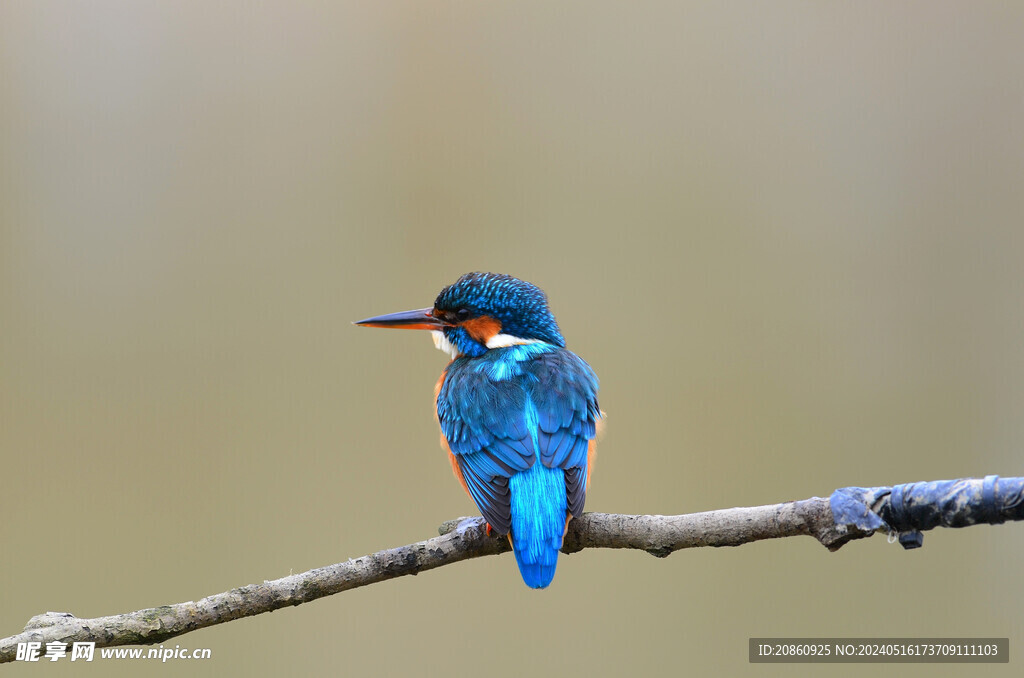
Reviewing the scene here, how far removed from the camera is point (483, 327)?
85.4 inches

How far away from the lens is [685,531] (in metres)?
1.41

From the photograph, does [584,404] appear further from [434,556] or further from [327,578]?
[327,578]

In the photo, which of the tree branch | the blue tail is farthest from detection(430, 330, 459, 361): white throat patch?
the tree branch

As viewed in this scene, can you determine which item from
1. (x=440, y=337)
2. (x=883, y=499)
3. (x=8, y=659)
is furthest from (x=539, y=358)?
(x=8, y=659)

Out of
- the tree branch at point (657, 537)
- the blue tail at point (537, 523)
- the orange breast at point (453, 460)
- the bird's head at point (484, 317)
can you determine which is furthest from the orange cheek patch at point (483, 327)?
the tree branch at point (657, 537)

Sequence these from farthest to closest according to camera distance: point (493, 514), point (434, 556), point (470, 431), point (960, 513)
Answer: point (470, 431), point (493, 514), point (434, 556), point (960, 513)

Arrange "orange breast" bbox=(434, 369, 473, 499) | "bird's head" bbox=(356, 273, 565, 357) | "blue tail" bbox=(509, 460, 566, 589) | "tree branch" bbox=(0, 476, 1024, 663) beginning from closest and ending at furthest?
"tree branch" bbox=(0, 476, 1024, 663), "blue tail" bbox=(509, 460, 566, 589), "orange breast" bbox=(434, 369, 473, 499), "bird's head" bbox=(356, 273, 565, 357)

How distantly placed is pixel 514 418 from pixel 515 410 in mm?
27

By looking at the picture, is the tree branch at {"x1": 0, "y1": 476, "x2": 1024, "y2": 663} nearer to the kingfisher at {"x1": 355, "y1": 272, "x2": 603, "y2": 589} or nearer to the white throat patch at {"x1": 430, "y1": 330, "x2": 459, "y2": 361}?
the kingfisher at {"x1": 355, "y1": 272, "x2": 603, "y2": 589}

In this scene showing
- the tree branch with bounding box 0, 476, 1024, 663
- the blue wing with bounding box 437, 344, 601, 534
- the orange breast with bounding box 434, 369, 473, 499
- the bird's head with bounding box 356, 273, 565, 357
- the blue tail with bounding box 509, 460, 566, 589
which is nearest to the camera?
the tree branch with bounding box 0, 476, 1024, 663

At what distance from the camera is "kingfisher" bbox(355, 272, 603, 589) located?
63.7 inches

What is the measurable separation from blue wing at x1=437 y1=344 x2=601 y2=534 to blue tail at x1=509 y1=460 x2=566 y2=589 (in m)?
0.02

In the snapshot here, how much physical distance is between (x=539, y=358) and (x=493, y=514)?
51 cm

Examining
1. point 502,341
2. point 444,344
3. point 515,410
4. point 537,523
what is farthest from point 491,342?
point 537,523
